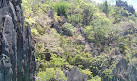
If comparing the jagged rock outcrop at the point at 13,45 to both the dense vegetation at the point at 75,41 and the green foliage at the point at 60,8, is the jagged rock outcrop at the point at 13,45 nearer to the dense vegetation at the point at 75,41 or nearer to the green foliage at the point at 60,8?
the dense vegetation at the point at 75,41

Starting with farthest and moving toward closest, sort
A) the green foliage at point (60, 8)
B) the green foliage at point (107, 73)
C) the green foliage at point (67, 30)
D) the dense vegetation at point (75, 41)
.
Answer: the green foliage at point (60, 8)
the green foliage at point (67, 30)
the green foliage at point (107, 73)
the dense vegetation at point (75, 41)

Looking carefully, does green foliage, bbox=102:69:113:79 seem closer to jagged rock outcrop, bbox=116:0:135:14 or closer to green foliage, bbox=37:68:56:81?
green foliage, bbox=37:68:56:81

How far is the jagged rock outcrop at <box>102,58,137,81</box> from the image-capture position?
48.0ft

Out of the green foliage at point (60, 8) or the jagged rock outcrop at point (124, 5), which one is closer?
the green foliage at point (60, 8)

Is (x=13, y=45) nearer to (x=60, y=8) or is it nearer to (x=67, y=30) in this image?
(x=67, y=30)

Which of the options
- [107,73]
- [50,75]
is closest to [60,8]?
[107,73]

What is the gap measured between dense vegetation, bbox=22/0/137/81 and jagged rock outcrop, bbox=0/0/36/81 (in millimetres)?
3723

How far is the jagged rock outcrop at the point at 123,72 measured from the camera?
1464 centimetres

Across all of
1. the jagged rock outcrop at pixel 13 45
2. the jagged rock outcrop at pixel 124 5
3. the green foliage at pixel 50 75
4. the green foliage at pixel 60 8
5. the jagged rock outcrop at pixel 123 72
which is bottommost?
the jagged rock outcrop at pixel 123 72

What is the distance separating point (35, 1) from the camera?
16.2 meters

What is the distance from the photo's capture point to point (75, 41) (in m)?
17.2

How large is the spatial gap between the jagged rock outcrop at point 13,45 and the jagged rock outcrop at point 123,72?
9.73 m

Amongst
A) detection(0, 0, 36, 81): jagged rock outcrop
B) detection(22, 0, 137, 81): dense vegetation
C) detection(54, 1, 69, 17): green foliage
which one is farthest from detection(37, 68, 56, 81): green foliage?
detection(54, 1, 69, 17): green foliage

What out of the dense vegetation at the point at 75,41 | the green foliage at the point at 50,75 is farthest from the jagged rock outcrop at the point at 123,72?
the green foliage at the point at 50,75
